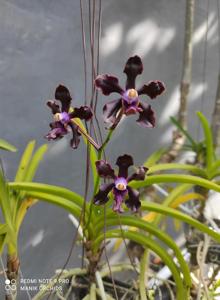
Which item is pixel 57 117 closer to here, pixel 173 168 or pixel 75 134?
pixel 75 134

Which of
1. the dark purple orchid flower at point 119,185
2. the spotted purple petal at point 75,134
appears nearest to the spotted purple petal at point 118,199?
the dark purple orchid flower at point 119,185

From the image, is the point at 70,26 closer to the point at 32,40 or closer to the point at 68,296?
the point at 32,40

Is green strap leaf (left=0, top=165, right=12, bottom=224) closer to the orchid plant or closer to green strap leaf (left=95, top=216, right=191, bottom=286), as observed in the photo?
→ the orchid plant

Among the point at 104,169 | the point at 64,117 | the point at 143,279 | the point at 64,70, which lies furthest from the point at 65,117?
the point at 64,70

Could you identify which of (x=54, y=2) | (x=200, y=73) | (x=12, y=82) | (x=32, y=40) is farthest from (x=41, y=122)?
(x=200, y=73)

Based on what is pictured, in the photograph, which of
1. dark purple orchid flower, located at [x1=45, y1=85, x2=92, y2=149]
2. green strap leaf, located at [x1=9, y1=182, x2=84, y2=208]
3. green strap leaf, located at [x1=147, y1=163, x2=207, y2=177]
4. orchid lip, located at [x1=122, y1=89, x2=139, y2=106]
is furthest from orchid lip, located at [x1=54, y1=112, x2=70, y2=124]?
green strap leaf, located at [x1=147, y1=163, x2=207, y2=177]
